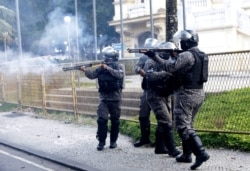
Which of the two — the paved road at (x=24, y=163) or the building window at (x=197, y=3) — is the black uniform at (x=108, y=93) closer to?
the paved road at (x=24, y=163)

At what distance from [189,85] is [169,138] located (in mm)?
1219

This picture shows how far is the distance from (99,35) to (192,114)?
3140 cm

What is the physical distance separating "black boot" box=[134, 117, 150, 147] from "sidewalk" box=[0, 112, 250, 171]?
0.14m

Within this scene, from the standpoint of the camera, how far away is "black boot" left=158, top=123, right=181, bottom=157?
282 inches

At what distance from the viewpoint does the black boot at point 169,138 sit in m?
7.16

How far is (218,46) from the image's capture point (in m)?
20.6

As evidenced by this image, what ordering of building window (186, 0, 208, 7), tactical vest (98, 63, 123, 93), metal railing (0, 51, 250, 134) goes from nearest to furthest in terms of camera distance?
metal railing (0, 51, 250, 134) → tactical vest (98, 63, 123, 93) → building window (186, 0, 208, 7)

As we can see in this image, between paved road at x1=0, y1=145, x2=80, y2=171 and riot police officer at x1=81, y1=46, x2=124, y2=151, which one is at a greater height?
riot police officer at x1=81, y1=46, x2=124, y2=151

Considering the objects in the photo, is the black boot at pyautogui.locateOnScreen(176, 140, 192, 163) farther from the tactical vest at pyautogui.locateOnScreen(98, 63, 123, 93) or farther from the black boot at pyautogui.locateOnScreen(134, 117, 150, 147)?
the tactical vest at pyautogui.locateOnScreen(98, 63, 123, 93)

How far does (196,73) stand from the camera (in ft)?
20.8

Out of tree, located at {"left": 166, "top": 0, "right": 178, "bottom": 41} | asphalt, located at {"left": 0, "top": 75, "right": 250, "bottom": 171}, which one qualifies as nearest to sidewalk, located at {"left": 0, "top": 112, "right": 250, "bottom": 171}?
asphalt, located at {"left": 0, "top": 75, "right": 250, "bottom": 171}

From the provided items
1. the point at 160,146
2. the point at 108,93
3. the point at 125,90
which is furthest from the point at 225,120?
the point at 125,90

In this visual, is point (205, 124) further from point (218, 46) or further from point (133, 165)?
point (218, 46)

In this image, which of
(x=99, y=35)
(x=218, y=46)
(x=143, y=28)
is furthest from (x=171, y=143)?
(x=99, y=35)
